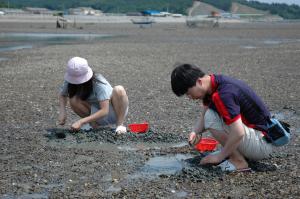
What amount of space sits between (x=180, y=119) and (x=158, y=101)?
1481mm

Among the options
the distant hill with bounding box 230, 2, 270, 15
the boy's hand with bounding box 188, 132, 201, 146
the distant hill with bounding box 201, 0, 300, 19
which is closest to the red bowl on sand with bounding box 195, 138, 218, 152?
the boy's hand with bounding box 188, 132, 201, 146

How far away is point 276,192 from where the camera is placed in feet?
15.4

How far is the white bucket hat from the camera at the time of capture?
254 inches

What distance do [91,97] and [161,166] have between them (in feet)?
5.26

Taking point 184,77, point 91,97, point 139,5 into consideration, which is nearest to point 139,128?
point 91,97

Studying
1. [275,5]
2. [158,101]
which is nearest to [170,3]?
[275,5]

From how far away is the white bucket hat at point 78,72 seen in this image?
254 inches

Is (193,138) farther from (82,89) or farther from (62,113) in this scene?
(62,113)

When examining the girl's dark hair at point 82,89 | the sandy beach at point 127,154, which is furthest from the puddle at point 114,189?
the girl's dark hair at point 82,89

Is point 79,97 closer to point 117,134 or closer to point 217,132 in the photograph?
point 117,134

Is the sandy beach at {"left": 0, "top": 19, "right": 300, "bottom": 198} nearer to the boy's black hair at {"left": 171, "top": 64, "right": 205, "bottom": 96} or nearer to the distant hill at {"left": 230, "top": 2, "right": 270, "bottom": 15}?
the boy's black hair at {"left": 171, "top": 64, "right": 205, "bottom": 96}

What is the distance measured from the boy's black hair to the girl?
1.75m

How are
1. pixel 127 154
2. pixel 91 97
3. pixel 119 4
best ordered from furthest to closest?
pixel 119 4
pixel 91 97
pixel 127 154

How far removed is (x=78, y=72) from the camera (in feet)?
21.3
